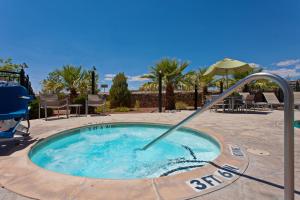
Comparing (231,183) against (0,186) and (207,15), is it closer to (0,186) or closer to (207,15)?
(0,186)

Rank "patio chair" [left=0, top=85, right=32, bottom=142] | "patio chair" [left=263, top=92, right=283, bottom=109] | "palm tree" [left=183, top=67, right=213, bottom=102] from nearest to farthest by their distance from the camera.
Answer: "patio chair" [left=0, top=85, right=32, bottom=142] < "patio chair" [left=263, top=92, right=283, bottom=109] < "palm tree" [left=183, top=67, right=213, bottom=102]

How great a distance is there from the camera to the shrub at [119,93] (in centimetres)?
1403

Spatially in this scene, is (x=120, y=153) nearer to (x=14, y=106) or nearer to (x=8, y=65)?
(x=14, y=106)

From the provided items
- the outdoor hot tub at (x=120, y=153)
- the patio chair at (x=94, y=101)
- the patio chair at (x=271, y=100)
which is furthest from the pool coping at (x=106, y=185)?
the patio chair at (x=271, y=100)

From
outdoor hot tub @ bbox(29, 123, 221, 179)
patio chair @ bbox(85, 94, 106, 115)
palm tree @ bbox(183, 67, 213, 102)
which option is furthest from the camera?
palm tree @ bbox(183, 67, 213, 102)

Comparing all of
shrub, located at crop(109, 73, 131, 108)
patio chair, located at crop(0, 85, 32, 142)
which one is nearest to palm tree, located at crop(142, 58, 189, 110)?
shrub, located at crop(109, 73, 131, 108)

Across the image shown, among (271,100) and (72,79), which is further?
(72,79)

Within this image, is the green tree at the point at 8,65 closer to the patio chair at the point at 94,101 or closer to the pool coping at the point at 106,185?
the patio chair at the point at 94,101

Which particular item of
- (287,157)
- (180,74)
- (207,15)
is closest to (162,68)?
(180,74)

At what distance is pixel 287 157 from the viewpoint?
4.52ft

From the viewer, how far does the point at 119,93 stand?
46.1ft

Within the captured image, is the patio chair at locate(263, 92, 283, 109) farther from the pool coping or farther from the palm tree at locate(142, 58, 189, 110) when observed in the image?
the pool coping

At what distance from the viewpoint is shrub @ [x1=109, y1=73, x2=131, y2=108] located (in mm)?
14031

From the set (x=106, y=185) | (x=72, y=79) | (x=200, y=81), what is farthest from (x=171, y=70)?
(x=106, y=185)
